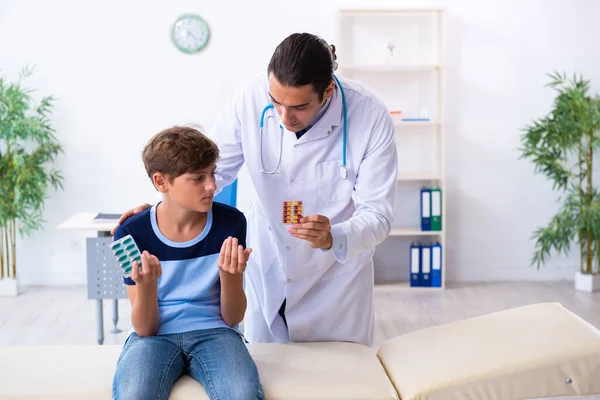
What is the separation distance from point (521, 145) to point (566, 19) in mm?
821

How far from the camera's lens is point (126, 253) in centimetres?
186

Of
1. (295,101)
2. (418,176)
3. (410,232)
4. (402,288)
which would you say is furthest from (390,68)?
(295,101)

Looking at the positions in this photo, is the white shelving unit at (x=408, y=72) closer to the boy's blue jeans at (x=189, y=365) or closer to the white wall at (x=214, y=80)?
the white wall at (x=214, y=80)

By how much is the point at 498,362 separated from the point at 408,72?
319cm

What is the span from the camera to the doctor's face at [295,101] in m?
1.83

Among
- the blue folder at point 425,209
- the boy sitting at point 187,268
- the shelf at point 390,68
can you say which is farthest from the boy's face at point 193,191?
the blue folder at point 425,209

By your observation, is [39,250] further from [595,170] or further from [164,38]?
[595,170]

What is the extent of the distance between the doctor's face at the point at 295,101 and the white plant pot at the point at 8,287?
328cm

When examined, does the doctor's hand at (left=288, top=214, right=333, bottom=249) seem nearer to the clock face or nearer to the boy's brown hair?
the boy's brown hair

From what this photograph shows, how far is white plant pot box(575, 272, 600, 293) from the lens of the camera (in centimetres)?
473

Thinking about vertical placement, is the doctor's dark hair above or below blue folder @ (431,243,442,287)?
above

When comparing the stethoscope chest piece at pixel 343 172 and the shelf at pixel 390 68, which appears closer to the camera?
the stethoscope chest piece at pixel 343 172

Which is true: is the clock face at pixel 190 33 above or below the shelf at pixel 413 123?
above

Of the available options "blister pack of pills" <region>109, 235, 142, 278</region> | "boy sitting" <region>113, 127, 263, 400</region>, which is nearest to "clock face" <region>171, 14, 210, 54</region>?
"boy sitting" <region>113, 127, 263, 400</region>
